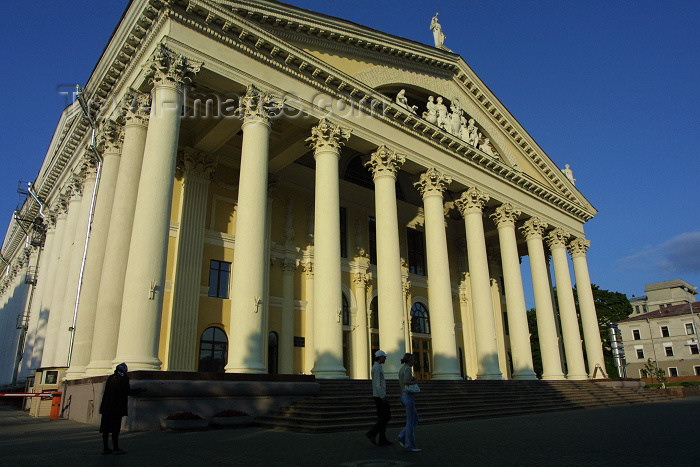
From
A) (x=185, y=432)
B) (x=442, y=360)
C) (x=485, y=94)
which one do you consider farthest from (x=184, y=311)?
(x=485, y=94)

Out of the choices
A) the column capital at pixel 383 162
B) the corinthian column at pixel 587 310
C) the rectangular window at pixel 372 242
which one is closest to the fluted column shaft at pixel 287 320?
the rectangular window at pixel 372 242

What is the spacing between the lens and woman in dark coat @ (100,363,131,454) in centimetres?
803

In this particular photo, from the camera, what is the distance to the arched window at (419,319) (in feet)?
98.5

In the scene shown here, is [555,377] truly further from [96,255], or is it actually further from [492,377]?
[96,255]

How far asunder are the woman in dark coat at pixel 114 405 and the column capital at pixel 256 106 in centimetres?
1065

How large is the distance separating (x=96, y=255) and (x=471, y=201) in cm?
1750

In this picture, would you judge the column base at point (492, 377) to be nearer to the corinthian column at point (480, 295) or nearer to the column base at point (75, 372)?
the corinthian column at point (480, 295)

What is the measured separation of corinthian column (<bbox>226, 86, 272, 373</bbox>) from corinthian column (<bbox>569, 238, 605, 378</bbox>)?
2400 centimetres

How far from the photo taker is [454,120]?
86.1 feet

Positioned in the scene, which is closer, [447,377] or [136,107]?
[136,107]

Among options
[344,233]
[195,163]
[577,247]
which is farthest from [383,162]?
[577,247]

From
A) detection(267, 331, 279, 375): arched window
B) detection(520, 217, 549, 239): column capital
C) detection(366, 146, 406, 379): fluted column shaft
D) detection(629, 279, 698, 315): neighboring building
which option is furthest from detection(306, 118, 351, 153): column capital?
detection(629, 279, 698, 315): neighboring building

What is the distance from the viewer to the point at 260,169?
16438mm

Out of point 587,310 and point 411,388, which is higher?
point 587,310
